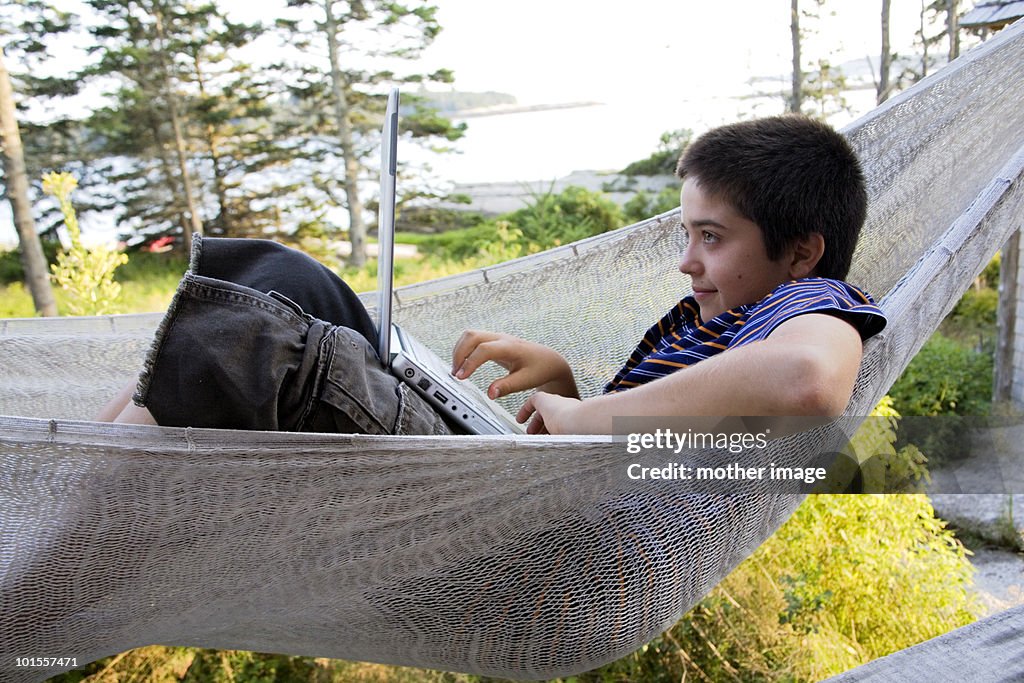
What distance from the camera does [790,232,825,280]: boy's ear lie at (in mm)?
1104

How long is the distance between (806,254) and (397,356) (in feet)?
1.70

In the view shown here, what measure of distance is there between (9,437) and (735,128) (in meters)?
0.91

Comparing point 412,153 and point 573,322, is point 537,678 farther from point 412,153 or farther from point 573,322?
point 412,153

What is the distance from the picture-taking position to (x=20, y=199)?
417 centimetres

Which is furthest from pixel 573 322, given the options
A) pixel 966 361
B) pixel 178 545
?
pixel 966 361

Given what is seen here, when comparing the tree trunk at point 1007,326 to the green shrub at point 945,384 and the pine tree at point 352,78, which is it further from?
the pine tree at point 352,78

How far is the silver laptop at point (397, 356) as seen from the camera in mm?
978

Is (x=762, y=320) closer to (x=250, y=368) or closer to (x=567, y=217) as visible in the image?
(x=250, y=368)

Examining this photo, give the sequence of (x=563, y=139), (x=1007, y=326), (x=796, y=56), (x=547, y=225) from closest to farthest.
Answer: (x=1007, y=326)
(x=796, y=56)
(x=547, y=225)
(x=563, y=139)

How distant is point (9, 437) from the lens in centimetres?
84

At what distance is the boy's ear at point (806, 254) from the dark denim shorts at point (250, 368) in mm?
545

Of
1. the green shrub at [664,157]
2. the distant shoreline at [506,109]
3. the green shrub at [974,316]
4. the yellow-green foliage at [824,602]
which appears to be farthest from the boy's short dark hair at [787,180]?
the distant shoreline at [506,109]

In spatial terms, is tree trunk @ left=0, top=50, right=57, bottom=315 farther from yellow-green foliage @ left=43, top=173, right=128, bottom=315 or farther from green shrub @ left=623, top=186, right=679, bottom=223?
green shrub @ left=623, top=186, right=679, bottom=223

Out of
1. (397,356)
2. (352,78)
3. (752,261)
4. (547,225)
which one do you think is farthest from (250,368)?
(352,78)
